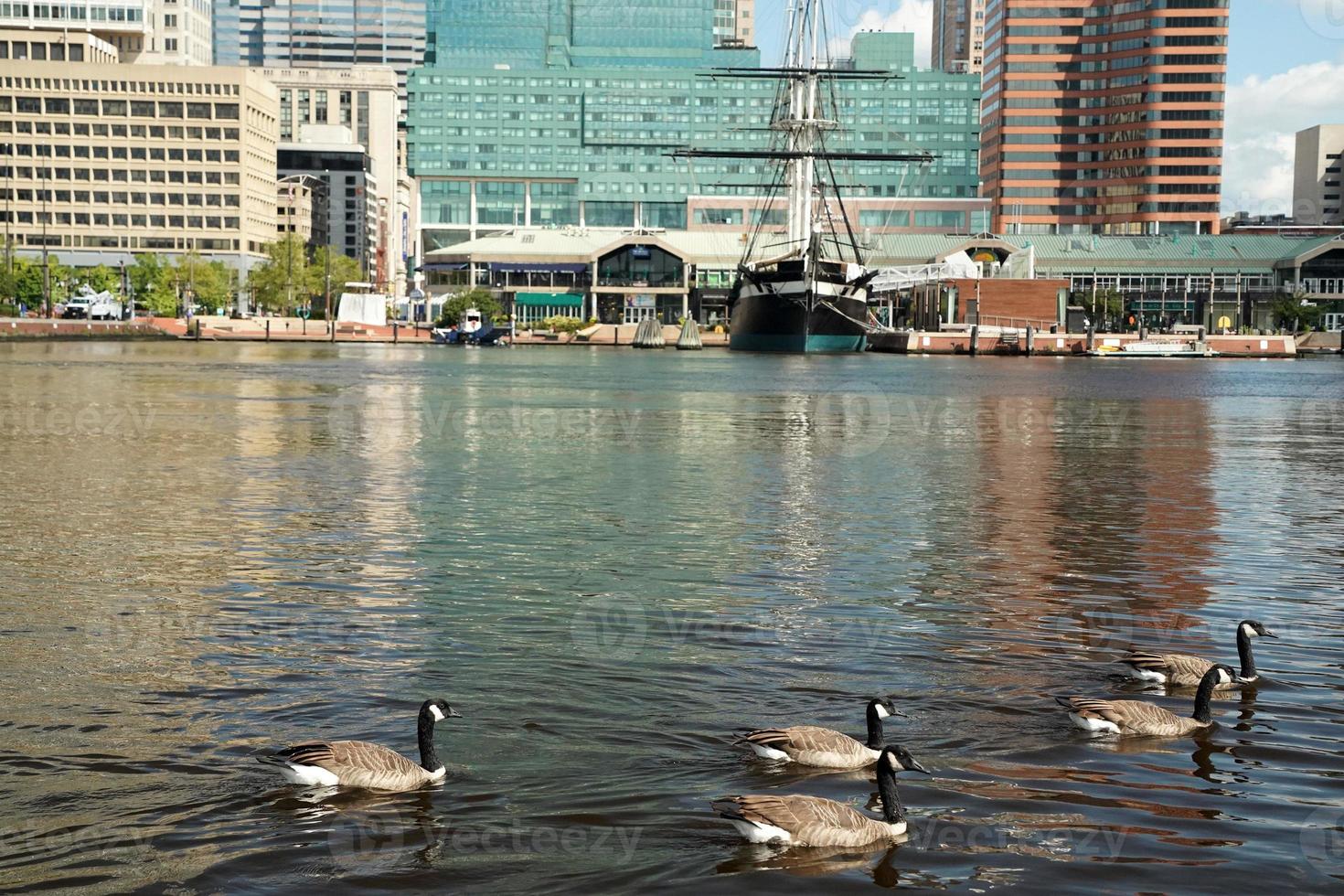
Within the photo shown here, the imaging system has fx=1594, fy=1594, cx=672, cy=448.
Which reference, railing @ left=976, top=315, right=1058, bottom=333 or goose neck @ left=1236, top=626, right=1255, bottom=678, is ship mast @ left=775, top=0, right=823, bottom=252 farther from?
goose neck @ left=1236, top=626, right=1255, bottom=678

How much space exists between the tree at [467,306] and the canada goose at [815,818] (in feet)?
587

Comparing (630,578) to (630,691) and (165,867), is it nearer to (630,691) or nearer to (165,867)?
(630,691)

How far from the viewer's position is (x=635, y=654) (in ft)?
56.7

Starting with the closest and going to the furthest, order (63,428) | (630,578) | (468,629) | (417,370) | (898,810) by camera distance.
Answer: (898,810)
(468,629)
(630,578)
(63,428)
(417,370)

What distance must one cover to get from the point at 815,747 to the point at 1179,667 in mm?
5084

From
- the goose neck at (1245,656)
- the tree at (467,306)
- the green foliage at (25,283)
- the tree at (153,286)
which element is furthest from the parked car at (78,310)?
the goose neck at (1245,656)

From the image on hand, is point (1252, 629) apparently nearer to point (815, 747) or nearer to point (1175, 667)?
point (1175, 667)

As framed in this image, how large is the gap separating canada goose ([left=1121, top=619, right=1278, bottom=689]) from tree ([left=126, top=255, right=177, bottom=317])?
6753 inches

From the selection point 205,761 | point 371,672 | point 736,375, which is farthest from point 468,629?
point 736,375

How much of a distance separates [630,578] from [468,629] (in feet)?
13.5

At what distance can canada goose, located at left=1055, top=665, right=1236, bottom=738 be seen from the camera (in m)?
14.0

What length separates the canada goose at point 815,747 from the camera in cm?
1286

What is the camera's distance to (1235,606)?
2072 centimetres

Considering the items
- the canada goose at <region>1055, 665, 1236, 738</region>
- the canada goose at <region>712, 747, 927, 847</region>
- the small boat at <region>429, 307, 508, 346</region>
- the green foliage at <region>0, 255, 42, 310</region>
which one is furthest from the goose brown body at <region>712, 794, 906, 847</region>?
the green foliage at <region>0, 255, 42, 310</region>
